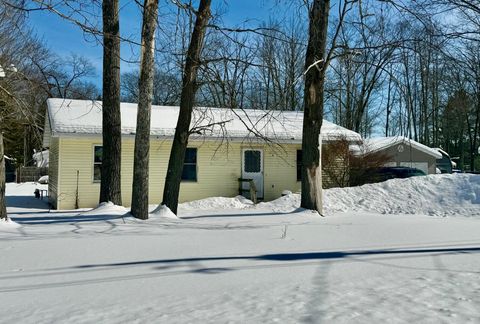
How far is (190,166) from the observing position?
1872 centimetres

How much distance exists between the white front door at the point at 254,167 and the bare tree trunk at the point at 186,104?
7.65 m

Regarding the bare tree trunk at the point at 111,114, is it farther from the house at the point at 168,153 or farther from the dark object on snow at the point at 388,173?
the dark object on snow at the point at 388,173

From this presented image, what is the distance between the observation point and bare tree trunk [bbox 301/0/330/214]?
38.7 feet

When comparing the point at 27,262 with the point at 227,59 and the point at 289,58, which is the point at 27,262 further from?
the point at 289,58

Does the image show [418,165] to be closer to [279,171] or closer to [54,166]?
[279,171]

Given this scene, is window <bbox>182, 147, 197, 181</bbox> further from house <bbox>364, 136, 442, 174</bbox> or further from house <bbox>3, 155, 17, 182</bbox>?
house <bbox>3, 155, 17, 182</bbox>

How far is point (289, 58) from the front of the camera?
3438cm

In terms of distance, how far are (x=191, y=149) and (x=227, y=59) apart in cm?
871

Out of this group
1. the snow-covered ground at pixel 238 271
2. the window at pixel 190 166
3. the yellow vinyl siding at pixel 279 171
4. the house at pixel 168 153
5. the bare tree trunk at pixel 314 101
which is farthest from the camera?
the yellow vinyl siding at pixel 279 171

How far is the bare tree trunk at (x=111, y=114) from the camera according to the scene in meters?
12.4

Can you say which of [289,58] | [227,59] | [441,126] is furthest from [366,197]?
[441,126]

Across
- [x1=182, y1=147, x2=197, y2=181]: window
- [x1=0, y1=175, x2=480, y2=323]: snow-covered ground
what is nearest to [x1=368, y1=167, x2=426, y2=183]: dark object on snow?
[x1=182, y1=147, x2=197, y2=181]: window

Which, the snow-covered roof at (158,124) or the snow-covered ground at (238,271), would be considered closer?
the snow-covered ground at (238,271)

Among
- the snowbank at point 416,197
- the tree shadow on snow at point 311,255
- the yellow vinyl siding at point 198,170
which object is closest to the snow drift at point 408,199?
the snowbank at point 416,197
